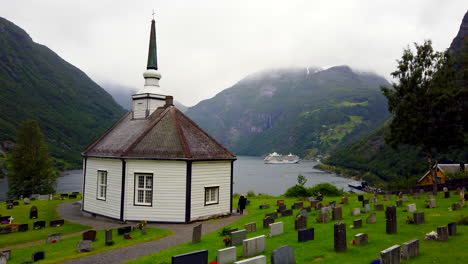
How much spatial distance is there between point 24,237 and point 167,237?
8136 millimetres

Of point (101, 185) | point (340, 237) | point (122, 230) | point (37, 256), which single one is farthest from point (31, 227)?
point (340, 237)

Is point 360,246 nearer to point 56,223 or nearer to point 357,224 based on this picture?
point 357,224

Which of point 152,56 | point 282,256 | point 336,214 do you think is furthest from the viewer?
point 152,56

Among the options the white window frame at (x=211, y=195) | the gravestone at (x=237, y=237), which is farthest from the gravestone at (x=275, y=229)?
the white window frame at (x=211, y=195)

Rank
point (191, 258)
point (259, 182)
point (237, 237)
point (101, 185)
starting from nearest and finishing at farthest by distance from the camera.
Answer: point (191, 258) → point (237, 237) → point (101, 185) → point (259, 182)

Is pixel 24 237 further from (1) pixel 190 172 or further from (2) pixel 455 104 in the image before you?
(2) pixel 455 104

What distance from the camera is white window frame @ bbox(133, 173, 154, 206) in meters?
21.6

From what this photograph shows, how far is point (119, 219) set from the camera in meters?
21.9

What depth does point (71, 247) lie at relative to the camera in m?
16.3

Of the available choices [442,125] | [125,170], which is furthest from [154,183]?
[442,125]

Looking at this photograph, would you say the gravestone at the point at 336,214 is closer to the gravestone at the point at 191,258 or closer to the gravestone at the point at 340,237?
the gravestone at the point at 340,237

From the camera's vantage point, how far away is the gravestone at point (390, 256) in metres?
9.45

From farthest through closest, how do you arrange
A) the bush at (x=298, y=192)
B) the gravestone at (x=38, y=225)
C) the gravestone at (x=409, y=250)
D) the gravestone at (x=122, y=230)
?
the bush at (x=298, y=192)
the gravestone at (x=38, y=225)
the gravestone at (x=122, y=230)
the gravestone at (x=409, y=250)

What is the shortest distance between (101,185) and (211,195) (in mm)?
7621
